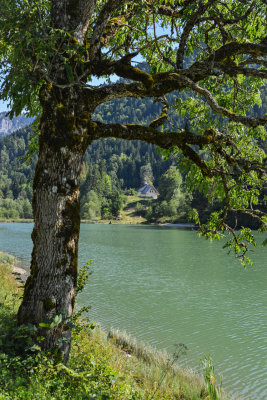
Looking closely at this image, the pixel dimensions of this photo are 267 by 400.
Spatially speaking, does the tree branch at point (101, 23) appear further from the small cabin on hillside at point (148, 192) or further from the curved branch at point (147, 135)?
the small cabin on hillside at point (148, 192)

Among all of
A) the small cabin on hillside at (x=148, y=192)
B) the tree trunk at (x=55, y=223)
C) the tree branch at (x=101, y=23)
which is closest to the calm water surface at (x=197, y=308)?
the tree trunk at (x=55, y=223)

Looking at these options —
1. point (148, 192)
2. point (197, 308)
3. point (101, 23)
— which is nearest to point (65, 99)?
point (101, 23)

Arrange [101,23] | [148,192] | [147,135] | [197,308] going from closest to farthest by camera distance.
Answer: [101,23], [147,135], [197,308], [148,192]

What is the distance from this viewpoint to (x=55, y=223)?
15.9 feet

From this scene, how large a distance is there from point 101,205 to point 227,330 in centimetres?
13010

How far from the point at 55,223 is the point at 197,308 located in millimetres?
12935

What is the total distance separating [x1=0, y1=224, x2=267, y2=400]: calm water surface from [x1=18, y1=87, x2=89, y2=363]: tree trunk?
4.49 metres

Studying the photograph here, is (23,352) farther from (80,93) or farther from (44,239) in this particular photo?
(80,93)

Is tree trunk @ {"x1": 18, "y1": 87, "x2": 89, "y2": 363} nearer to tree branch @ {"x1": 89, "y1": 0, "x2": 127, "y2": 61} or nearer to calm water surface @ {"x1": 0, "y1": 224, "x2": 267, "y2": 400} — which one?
tree branch @ {"x1": 89, "y1": 0, "x2": 127, "y2": 61}

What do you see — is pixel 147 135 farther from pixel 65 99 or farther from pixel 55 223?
pixel 55 223

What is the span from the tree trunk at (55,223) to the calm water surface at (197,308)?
14.7ft

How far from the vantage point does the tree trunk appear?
478cm

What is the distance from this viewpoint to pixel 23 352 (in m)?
4.64

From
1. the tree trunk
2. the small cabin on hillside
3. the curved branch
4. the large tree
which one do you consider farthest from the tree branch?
the small cabin on hillside
